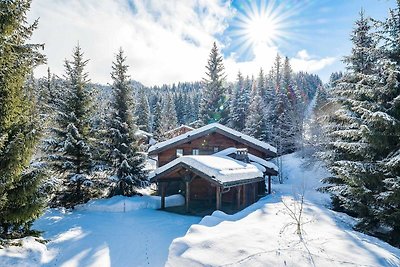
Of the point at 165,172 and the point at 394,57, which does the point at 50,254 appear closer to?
the point at 165,172

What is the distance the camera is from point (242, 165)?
19.0 meters

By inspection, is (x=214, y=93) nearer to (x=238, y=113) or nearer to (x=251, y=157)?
(x=238, y=113)

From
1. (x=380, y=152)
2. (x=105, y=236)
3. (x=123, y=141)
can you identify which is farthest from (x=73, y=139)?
(x=380, y=152)

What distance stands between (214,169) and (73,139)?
29.5 ft

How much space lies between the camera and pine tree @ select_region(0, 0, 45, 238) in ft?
26.5

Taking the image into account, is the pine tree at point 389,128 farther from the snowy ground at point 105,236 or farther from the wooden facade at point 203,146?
the wooden facade at point 203,146

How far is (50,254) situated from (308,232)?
8.65 m

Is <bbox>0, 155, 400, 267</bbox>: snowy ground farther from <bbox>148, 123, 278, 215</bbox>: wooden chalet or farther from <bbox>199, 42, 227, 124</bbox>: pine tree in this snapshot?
<bbox>199, 42, 227, 124</bbox>: pine tree

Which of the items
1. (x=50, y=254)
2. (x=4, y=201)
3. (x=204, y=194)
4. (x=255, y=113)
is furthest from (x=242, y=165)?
(x=255, y=113)

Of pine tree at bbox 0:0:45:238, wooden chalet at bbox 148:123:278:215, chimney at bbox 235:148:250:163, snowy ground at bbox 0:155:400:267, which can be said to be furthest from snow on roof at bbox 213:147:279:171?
pine tree at bbox 0:0:45:238

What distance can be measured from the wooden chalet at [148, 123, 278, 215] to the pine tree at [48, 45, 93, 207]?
4.71m

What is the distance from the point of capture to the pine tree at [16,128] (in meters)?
8.09

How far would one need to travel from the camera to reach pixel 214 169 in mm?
15477

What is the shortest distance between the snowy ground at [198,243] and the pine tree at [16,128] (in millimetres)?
1098
